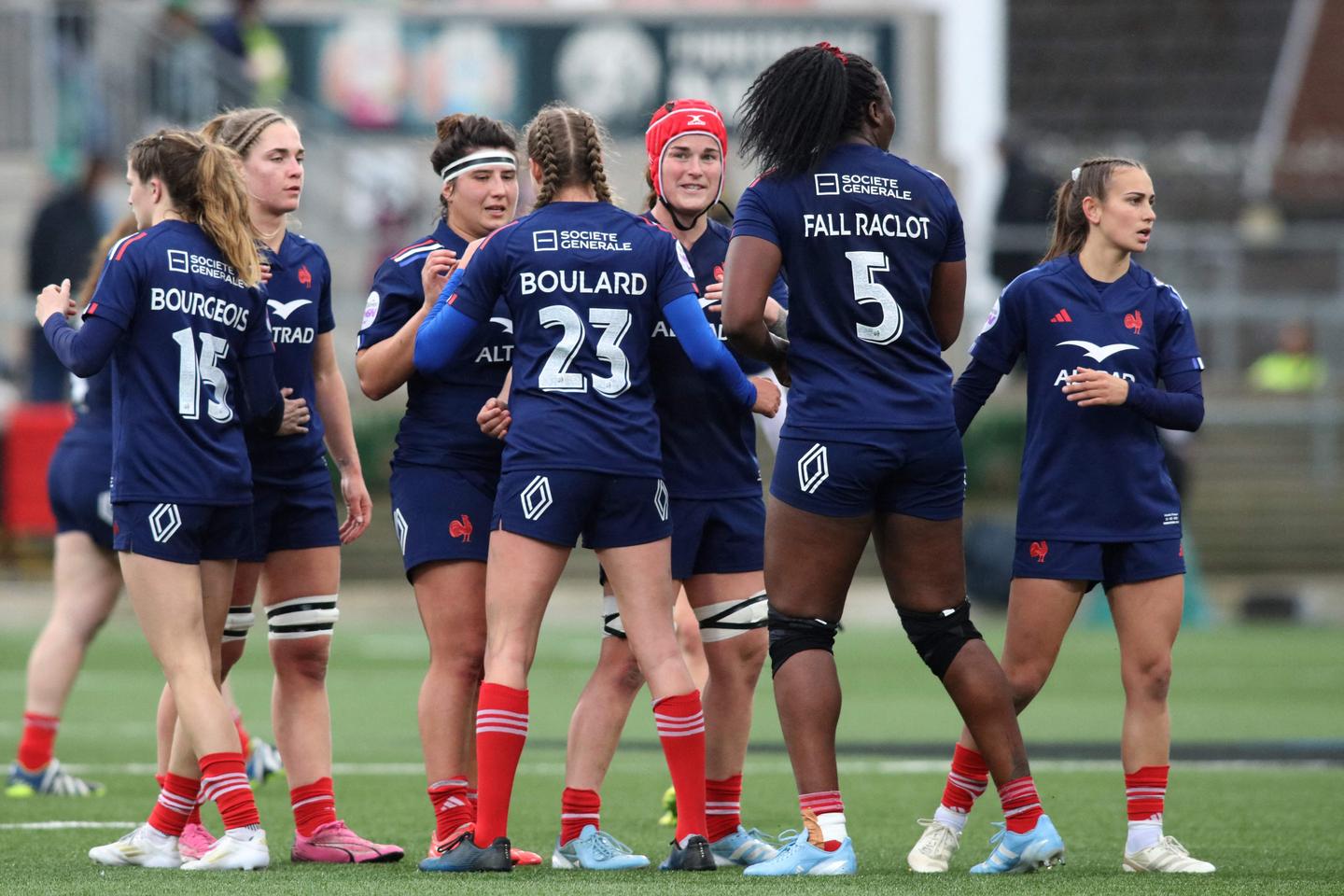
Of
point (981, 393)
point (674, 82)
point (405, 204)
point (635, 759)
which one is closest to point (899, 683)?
point (635, 759)

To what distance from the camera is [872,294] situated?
21.0ft

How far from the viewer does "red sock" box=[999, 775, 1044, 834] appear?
6.43m

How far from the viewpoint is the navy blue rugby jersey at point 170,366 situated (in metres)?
6.51

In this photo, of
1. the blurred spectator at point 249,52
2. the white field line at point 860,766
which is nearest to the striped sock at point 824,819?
the white field line at point 860,766

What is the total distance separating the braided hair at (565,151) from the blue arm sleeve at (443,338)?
0.43 meters

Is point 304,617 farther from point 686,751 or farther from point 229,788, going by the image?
point 686,751

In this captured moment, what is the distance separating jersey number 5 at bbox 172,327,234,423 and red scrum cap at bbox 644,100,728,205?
148cm

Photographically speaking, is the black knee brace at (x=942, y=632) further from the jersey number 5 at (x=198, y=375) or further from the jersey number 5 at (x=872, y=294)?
the jersey number 5 at (x=198, y=375)

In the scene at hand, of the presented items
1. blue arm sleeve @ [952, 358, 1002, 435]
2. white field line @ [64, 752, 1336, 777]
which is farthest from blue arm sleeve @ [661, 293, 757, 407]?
white field line @ [64, 752, 1336, 777]

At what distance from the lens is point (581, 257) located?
6410mm

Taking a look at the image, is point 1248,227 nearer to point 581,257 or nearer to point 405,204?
point 405,204

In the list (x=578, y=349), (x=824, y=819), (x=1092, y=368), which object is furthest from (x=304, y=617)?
(x=1092, y=368)

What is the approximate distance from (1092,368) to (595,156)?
1.66 m

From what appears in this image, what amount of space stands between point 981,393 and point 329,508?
6.94ft
